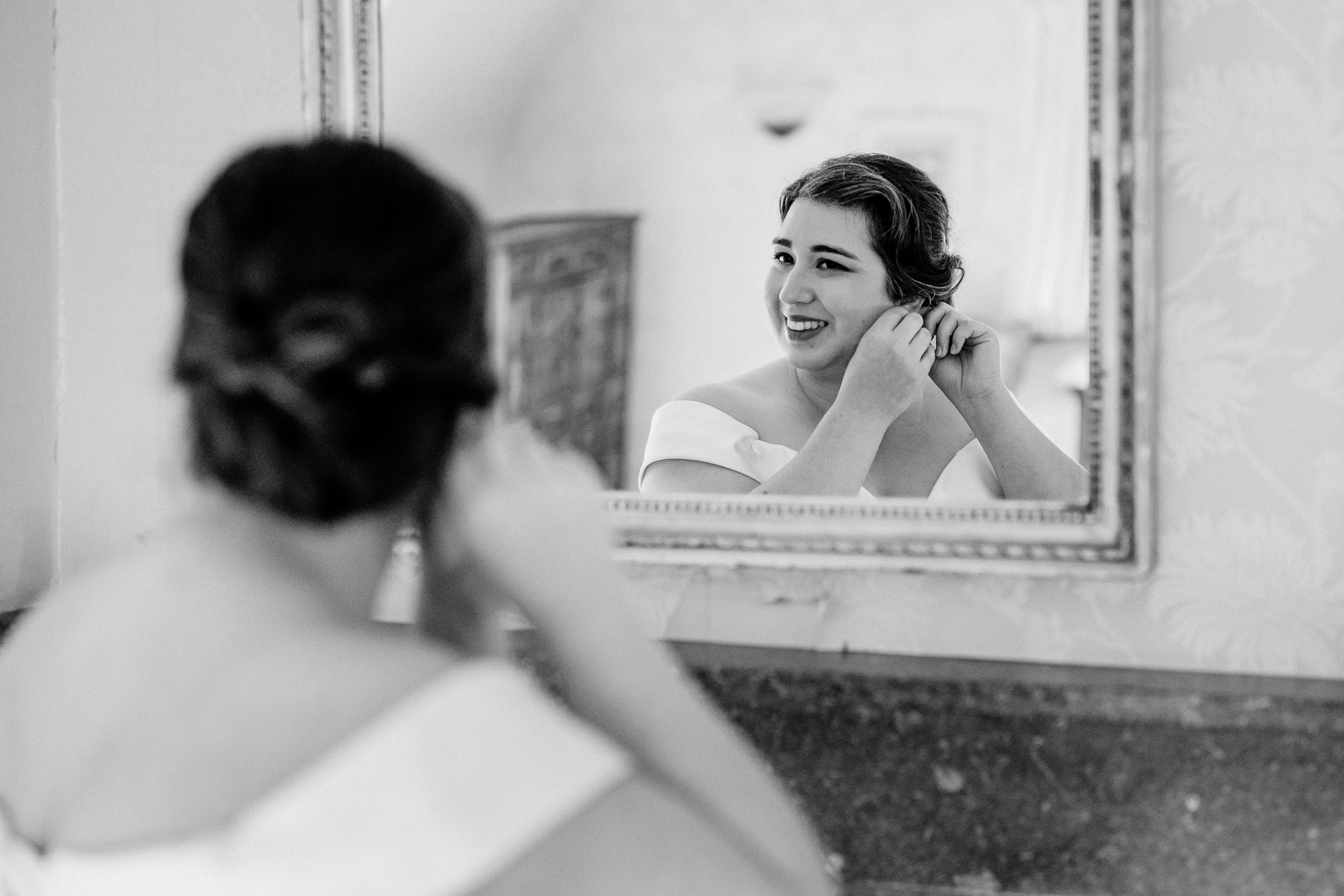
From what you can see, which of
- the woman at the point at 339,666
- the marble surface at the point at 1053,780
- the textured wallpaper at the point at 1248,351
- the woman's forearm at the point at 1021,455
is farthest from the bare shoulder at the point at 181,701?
the textured wallpaper at the point at 1248,351

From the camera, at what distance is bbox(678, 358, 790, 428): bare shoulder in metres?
1.26

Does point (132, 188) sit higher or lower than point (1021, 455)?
higher

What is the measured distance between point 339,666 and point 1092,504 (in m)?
0.83

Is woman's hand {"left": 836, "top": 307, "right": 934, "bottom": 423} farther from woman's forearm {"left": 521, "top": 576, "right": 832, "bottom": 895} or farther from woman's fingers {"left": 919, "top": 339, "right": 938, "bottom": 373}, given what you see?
woman's forearm {"left": 521, "top": 576, "right": 832, "bottom": 895}

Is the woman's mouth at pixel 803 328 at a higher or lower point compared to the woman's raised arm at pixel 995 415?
higher

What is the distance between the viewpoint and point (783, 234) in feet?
4.10

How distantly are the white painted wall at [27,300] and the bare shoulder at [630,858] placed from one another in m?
1.19

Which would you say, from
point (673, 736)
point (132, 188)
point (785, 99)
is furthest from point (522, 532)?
point (132, 188)

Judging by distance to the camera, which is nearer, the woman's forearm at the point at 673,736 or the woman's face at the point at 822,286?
the woman's forearm at the point at 673,736

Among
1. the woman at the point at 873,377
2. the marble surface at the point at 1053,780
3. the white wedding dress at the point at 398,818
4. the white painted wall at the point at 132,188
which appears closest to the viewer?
the white wedding dress at the point at 398,818

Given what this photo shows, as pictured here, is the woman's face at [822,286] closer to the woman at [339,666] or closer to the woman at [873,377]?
the woman at [873,377]

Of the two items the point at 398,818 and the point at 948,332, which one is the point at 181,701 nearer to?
the point at 398,818

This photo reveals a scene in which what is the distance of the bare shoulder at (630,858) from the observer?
0.61 meters

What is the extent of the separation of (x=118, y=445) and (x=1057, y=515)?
1.11m
